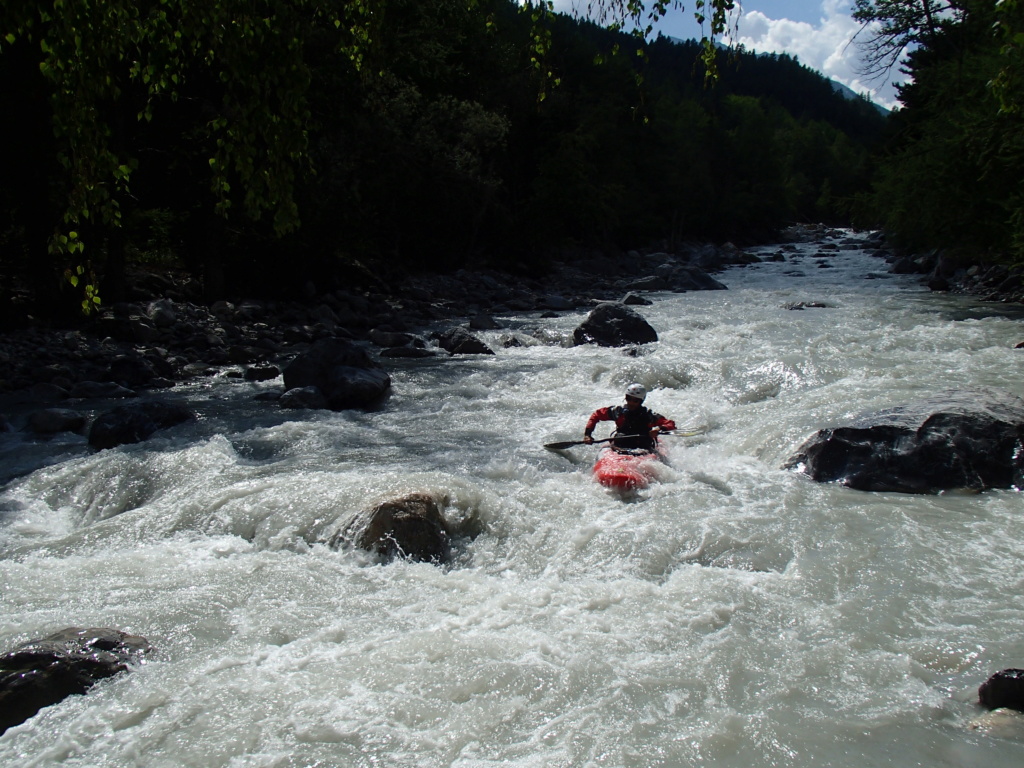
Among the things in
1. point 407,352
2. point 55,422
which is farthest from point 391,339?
point 55,422

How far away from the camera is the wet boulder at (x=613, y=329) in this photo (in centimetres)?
1437

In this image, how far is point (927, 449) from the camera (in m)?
6.54

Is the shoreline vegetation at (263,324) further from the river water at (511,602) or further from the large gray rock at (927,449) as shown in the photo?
the large gray rock at (927,449)

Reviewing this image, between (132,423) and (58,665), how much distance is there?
199 inches

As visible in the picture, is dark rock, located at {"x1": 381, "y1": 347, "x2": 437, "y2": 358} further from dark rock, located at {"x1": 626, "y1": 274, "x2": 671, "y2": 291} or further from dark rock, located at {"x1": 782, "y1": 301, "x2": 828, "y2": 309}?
dark rock, located at {"x1": 626, "y1": 274, "x2": 671, "y2": 291}

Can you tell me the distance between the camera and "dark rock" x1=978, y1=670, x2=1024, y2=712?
3.34 meters

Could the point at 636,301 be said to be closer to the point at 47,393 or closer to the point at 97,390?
the point at 97,390

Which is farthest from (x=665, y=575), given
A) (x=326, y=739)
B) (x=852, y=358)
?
(x=852, y=358)

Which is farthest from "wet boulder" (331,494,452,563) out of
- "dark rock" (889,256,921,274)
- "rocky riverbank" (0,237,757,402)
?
"dark rock" (889,256,921,274)

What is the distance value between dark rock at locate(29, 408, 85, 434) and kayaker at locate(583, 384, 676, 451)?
583 centimetres

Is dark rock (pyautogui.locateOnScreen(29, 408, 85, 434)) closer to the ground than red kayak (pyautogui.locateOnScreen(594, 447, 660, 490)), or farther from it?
closer to the ground

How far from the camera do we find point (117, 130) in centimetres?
1334

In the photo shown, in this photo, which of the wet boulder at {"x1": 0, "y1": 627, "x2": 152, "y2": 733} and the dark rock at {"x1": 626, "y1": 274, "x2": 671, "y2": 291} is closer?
the wet boulder at {"x1": 0, "y1": 627, "x2": 152, "y2": 733}

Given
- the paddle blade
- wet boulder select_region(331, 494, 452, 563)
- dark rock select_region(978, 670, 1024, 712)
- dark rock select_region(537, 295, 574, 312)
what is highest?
dark rock select_region(978, 670, 1024, 712)
